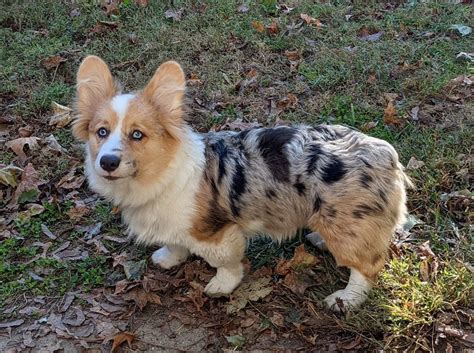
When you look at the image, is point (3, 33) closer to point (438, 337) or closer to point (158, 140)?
point (158, 140)

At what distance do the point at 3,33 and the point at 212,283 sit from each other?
4.73m

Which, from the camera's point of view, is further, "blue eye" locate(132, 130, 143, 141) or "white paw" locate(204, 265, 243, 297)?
"white paw" locate(204, 265, 243, 297)

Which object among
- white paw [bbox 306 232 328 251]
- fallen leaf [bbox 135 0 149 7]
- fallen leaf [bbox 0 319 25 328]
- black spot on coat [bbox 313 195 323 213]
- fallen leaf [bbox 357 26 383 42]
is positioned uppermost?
fallen leaf [bbox 135 0 149 7]

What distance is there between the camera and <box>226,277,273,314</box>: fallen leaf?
340 cm

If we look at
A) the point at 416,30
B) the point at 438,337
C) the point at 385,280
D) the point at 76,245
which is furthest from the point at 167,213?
the point at 416,30

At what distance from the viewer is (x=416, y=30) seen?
20.0 ft

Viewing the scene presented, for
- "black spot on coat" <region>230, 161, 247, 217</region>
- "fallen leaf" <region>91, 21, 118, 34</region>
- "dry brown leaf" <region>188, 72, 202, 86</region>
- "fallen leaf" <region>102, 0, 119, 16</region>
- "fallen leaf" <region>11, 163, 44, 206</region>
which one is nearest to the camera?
"black spot on coat" <region>230, 161, 247, 217</region>

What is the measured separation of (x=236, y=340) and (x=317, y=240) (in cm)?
97

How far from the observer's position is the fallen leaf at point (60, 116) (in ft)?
16.9

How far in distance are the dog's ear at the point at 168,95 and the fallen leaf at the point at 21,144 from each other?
2.13 meters

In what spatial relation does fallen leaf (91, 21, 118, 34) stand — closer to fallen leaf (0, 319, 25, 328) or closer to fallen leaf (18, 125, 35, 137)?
fallen leaf (18, 125, 35, 137)

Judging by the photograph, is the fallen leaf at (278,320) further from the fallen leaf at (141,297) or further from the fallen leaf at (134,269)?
the fallen leaf at (134,269)

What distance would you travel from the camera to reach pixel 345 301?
3266 mm

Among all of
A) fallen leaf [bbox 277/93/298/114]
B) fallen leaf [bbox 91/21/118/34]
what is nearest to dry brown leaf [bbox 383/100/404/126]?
fallen leaf [bbox 277/93/298/114]
